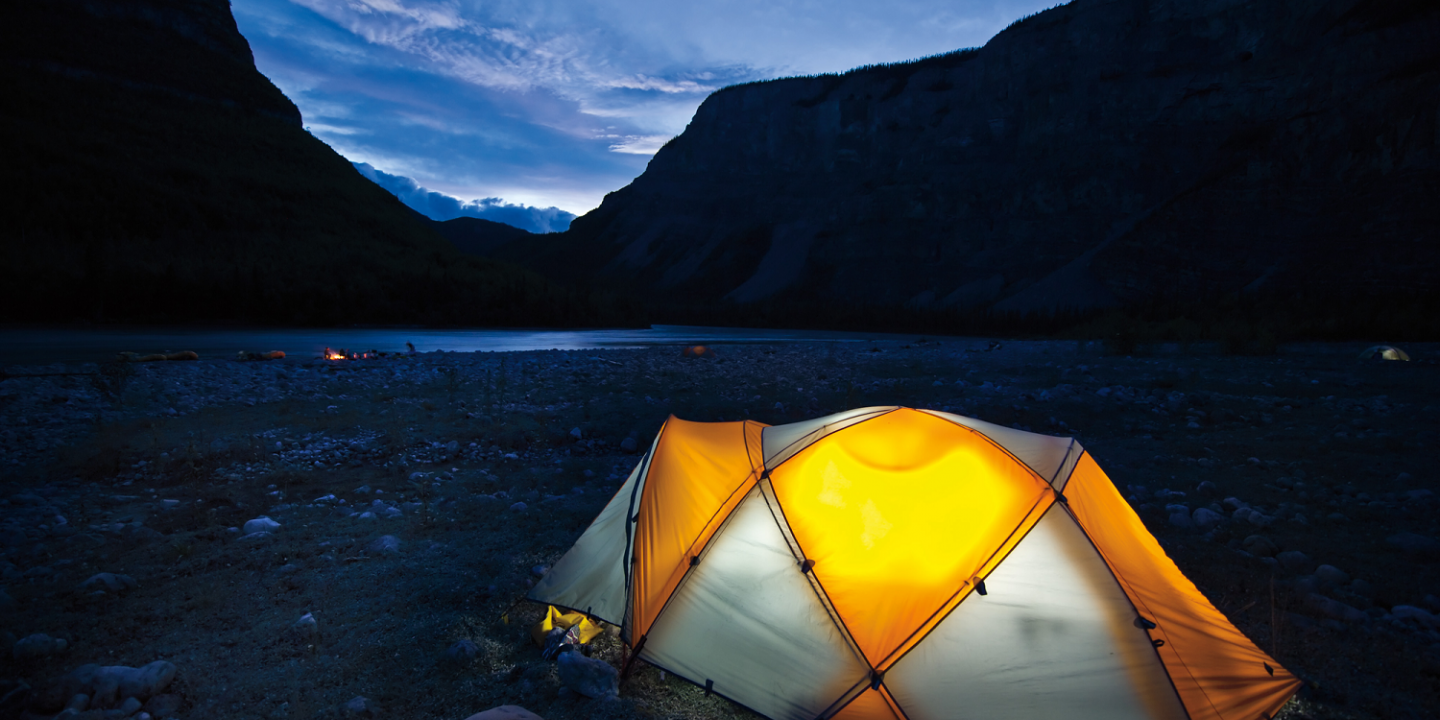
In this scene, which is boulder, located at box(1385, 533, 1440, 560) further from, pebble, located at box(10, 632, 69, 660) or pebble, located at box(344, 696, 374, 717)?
pebble, located at box(10, 632, 69, 660)

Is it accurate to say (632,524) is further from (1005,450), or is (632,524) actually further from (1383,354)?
(1383,354)

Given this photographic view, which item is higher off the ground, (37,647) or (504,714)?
(504,714)

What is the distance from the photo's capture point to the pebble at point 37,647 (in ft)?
10.9

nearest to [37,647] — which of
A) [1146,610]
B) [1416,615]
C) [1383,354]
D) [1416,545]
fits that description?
[1146,610]

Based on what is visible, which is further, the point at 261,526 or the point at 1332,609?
the point at 261,526

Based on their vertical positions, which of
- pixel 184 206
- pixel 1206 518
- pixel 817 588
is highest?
pixel 184 206

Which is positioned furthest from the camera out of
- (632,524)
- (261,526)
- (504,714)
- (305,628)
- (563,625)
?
(261,526)

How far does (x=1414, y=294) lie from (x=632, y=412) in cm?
4025

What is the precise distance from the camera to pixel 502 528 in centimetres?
555

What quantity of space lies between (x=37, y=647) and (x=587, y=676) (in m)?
2.92

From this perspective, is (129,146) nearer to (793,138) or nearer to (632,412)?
(632,412)

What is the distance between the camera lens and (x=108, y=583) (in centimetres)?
414

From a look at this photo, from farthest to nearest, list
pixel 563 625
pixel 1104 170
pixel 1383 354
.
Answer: pixel 1104 170
pixel 1383 354
pixel 563 625

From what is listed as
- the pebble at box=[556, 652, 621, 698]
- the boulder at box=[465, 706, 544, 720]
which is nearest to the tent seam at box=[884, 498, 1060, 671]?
the pebble at box=[556, 652, 621, 698]
